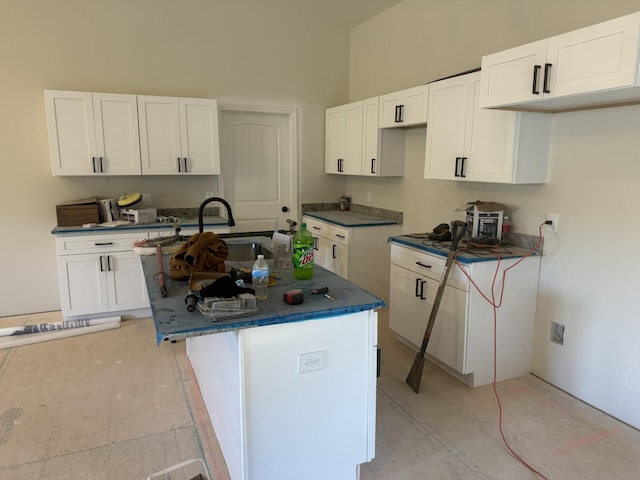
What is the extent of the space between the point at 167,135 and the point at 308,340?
331 centimetres

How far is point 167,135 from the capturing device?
14.6 ft

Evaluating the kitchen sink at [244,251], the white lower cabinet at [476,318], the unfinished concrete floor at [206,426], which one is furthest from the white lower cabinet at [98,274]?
the white lower cabinet at [476,318]

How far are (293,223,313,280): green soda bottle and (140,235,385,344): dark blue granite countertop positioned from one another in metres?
0.05

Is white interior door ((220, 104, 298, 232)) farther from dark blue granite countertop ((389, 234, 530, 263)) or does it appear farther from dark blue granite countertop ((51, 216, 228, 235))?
dark blue granite countertop ((389, 234, 530, 263))

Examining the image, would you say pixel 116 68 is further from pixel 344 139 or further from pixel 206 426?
pixel 206 426

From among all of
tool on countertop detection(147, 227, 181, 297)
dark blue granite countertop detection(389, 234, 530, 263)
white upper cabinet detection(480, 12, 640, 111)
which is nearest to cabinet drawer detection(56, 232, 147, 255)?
tool on countertop detection(147, 227, 181, 297)

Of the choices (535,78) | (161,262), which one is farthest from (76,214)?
(535,78)

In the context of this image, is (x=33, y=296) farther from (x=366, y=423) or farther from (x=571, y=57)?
(x=571, y=57)

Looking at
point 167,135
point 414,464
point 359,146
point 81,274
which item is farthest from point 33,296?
point 414,464

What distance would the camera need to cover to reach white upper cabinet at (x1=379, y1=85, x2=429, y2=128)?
383 cm

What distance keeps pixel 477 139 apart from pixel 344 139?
7.04ft

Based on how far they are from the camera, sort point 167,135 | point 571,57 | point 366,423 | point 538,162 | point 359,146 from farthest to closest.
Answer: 1. point 359,146
2. point 167,135
3. point 538,162
4. point 571,57
5. point 366,423

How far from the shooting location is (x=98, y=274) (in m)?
4.19

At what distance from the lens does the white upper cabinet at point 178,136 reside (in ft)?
14.4
